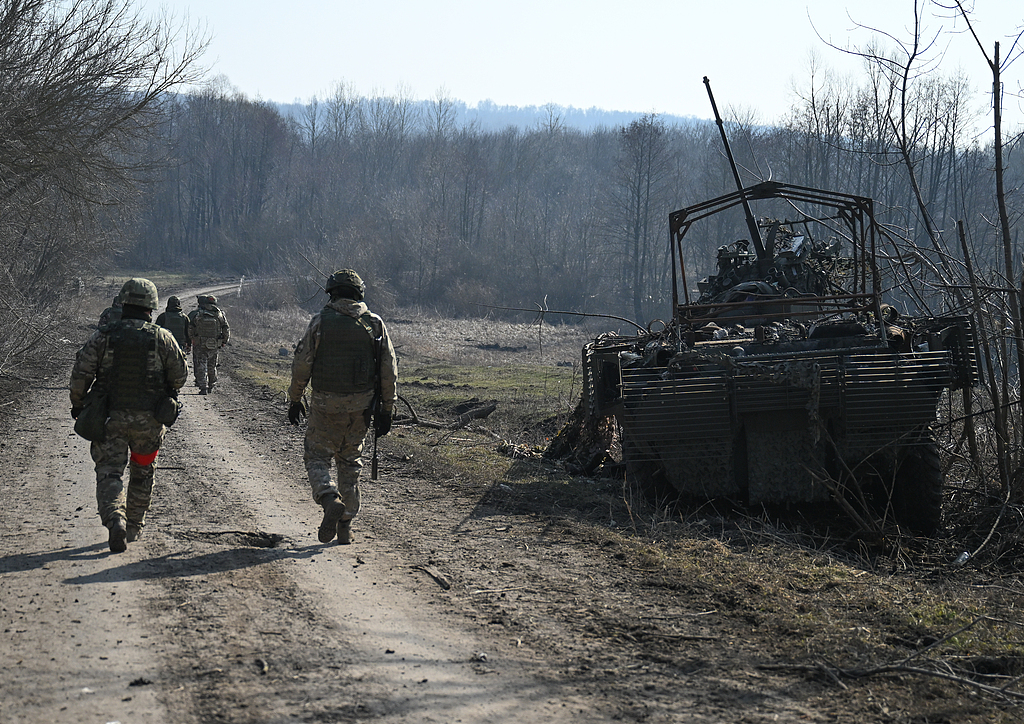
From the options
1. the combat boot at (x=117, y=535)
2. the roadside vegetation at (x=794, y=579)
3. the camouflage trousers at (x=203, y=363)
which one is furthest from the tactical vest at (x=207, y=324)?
the combat boot at (x=117, y=535)

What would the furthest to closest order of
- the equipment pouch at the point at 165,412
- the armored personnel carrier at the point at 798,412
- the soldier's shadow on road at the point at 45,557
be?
the armored personnel carrier at the point at 798,412 < the equipment pouch at the point at 165,412 < the soldier's shadow on road at the point at 45,557

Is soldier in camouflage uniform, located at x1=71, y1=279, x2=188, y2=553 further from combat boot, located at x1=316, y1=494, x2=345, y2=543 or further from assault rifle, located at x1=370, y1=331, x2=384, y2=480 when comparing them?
assault rifle, located at x1=370, y1=331, x2=384, y2=480

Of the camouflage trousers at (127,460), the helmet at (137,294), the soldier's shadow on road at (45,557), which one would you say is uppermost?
the helmet at (137,294)

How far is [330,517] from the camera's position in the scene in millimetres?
6176

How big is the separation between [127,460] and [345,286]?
1.91 m

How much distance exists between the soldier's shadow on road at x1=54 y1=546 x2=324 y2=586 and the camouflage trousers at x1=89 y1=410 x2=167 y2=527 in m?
0.43

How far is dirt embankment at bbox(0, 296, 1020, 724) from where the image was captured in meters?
3.67

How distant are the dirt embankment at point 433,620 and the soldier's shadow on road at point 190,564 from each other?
0.03 m

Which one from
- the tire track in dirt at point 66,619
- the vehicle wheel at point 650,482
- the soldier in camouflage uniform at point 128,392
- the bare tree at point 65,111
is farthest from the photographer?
the bare tree at point 65,111

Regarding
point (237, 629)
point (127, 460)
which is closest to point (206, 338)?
point (127, 460)

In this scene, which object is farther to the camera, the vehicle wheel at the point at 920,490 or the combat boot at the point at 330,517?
the vehicle wheel at the point at 920,490

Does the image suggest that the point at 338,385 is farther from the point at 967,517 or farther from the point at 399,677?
the point at 967,517

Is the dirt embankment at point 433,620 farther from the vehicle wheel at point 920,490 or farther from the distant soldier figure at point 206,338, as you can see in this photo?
the distant soldier figure at point 206,338

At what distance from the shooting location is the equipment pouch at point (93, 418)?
5.90 metres
